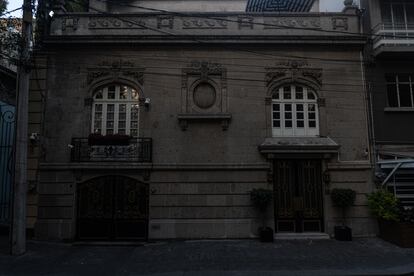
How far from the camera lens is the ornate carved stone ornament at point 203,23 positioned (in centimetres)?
1559

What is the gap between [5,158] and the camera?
16.4m

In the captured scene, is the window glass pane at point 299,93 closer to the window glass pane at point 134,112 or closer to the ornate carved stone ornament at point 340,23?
the ornate carved stone ornament at point 340,23

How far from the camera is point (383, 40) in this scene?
50.0 ft

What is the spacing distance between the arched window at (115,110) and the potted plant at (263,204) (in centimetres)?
493

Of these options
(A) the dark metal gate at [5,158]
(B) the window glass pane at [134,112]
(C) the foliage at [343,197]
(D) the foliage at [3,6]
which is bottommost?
(C) the foliage at [343,197]

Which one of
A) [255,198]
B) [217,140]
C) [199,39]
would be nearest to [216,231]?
[255,198]

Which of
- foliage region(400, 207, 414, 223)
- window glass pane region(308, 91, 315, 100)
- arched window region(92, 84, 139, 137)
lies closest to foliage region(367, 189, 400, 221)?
foliage region(400, 207, 414, 223)

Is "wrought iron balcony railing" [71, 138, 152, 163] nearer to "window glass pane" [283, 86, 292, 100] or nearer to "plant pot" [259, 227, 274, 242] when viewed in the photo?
"plant pot" [259, 227, 274, 242]

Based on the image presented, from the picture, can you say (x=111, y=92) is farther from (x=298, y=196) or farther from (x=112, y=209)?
(x=298, y=196)

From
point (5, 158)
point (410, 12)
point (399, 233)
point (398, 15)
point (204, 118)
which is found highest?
point (410, 12)

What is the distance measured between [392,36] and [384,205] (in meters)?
6.32

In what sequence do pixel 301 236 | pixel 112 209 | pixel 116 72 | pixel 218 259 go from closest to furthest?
pixel 218 259
pixel 301 236
pixel 112 209
pixel 116 72

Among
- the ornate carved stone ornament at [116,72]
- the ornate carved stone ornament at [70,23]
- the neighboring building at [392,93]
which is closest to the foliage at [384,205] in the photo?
the neighboring building at [392,93]

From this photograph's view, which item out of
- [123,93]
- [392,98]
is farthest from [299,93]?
[123,93]
